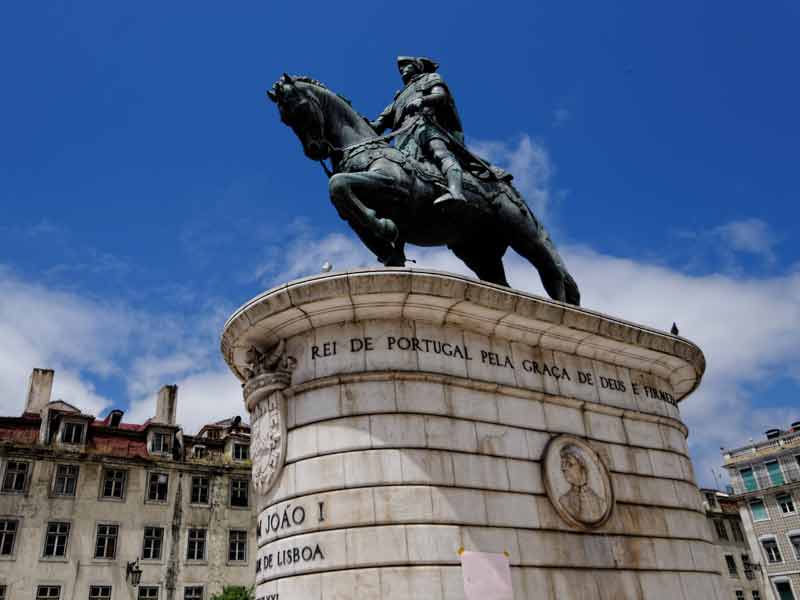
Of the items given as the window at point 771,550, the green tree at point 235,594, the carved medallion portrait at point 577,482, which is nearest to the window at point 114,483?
the green tree at point 235,594

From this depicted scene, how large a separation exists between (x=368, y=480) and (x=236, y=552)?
3475 centimetres

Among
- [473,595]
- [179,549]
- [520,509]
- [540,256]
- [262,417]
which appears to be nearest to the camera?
[473,595]

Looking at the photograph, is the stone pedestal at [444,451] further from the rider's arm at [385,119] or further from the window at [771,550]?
the window at [771,550]

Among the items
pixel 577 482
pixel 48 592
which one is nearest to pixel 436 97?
pixel 577 482

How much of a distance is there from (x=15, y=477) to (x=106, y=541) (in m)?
5.74

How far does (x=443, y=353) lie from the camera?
9.41 meters

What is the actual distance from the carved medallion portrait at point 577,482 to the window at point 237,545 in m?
34.0

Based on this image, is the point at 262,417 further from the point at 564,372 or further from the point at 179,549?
the point at 179,549

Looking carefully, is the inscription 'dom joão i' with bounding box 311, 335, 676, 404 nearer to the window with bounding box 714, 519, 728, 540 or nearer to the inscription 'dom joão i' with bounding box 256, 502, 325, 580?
the inscription 'dom joão i' with bounding box 256, 502, 325, 580

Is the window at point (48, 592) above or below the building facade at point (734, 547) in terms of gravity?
below

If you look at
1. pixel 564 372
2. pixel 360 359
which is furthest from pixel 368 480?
pixel 564 372

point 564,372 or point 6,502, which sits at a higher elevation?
point 6,502

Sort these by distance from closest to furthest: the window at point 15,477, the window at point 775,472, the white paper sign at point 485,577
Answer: the white paper sign at point 485,577 → the window at point 15,477 → the window at point 775,472

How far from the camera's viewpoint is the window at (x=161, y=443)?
134 feet
